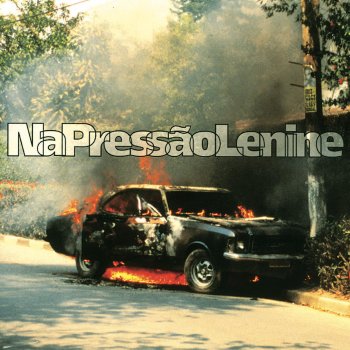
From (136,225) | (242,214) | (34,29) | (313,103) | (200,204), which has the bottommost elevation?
(136,225)

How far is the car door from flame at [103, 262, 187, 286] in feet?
1.75

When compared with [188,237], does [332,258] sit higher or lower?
lower

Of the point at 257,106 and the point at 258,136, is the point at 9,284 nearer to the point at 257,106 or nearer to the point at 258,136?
the point at 258,136

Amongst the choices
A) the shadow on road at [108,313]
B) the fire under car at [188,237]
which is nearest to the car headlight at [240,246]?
the fire under car at [188,237]

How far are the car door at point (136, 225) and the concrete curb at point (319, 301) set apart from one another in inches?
83.9

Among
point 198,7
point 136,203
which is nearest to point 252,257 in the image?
point 136,203

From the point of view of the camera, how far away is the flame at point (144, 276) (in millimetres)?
13398

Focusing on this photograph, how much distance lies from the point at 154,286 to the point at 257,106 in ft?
38.4

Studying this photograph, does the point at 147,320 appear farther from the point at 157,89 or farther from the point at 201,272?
the point at 157,89

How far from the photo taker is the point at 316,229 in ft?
43.1

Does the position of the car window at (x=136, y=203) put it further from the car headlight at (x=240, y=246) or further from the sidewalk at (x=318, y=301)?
the sidewalk at (x=318, y=301)

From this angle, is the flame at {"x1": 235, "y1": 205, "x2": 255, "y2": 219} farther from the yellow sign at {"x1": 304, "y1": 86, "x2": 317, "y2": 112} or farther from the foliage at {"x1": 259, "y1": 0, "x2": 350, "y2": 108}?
the foliage at {"x1": 259, "y1": 0, "x2": 350, "y2": 108}

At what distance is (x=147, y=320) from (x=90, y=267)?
186 inches

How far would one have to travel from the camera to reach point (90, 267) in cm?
1373
